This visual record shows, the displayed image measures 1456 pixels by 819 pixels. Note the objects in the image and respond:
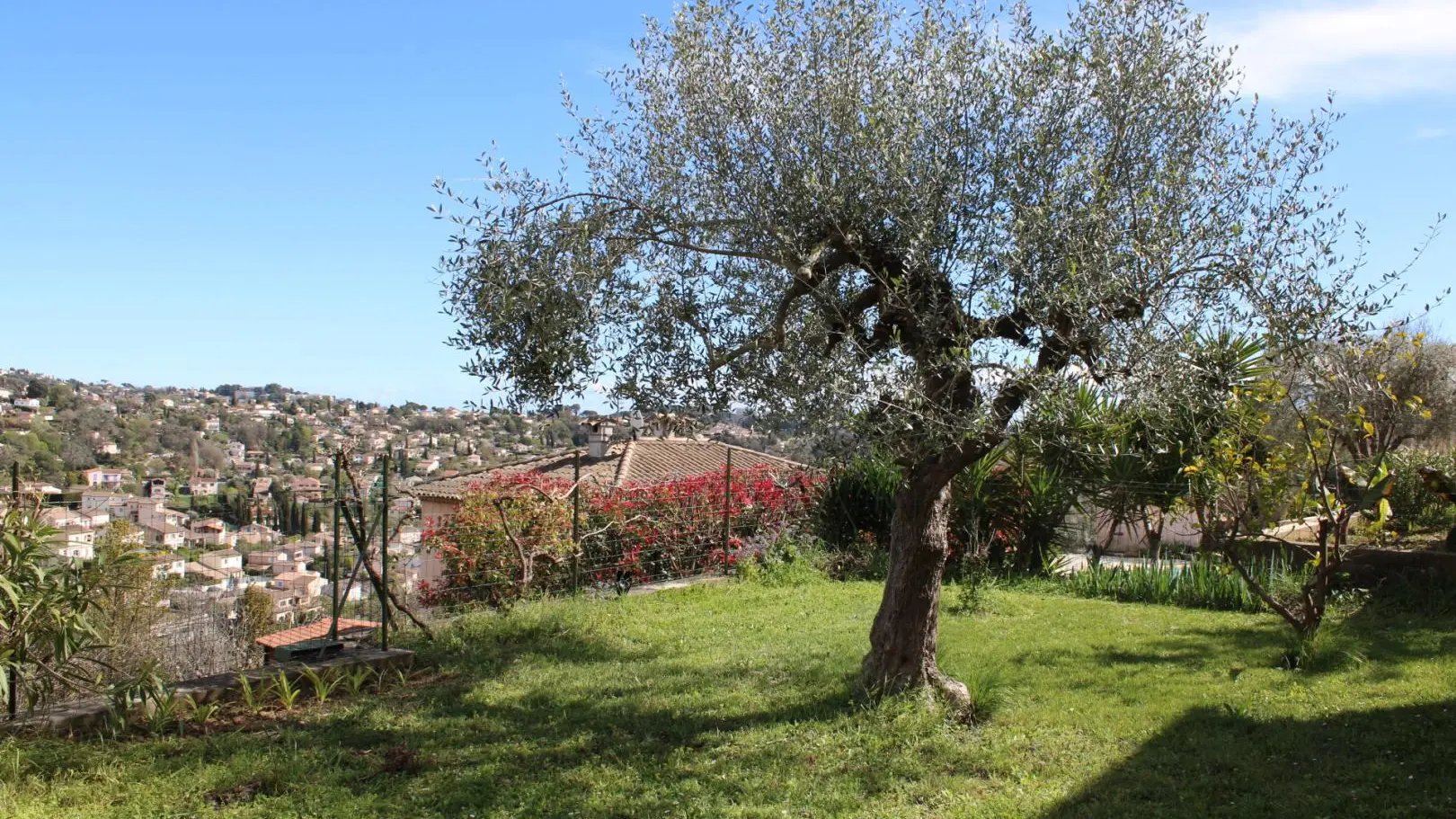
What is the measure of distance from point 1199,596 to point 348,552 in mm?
8739

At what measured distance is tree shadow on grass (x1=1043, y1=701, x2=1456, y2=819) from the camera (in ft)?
15.9

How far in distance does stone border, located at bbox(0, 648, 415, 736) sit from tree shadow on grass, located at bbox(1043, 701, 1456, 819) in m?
5.26

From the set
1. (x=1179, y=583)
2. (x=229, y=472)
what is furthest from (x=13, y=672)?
(x=229, y=472)

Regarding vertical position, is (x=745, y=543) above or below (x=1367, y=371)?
below

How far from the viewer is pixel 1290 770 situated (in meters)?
5.28

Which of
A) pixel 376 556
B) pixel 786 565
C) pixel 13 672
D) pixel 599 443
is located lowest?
pixel 13 672

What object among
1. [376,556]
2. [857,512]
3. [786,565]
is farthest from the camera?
[857,512]

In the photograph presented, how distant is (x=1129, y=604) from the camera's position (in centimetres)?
1067

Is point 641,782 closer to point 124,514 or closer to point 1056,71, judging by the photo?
point 1056,71

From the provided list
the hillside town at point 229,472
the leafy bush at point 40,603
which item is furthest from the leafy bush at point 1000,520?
the leafy bush at point 40,603

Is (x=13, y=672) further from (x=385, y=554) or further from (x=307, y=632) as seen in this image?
(x=307, y=632)

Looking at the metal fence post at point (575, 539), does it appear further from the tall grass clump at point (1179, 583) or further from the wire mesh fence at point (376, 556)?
the tall grass clump at point (1179, 583)

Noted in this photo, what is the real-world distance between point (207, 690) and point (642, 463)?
12303 mm

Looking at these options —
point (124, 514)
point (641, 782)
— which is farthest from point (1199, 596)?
point (124, 514)
